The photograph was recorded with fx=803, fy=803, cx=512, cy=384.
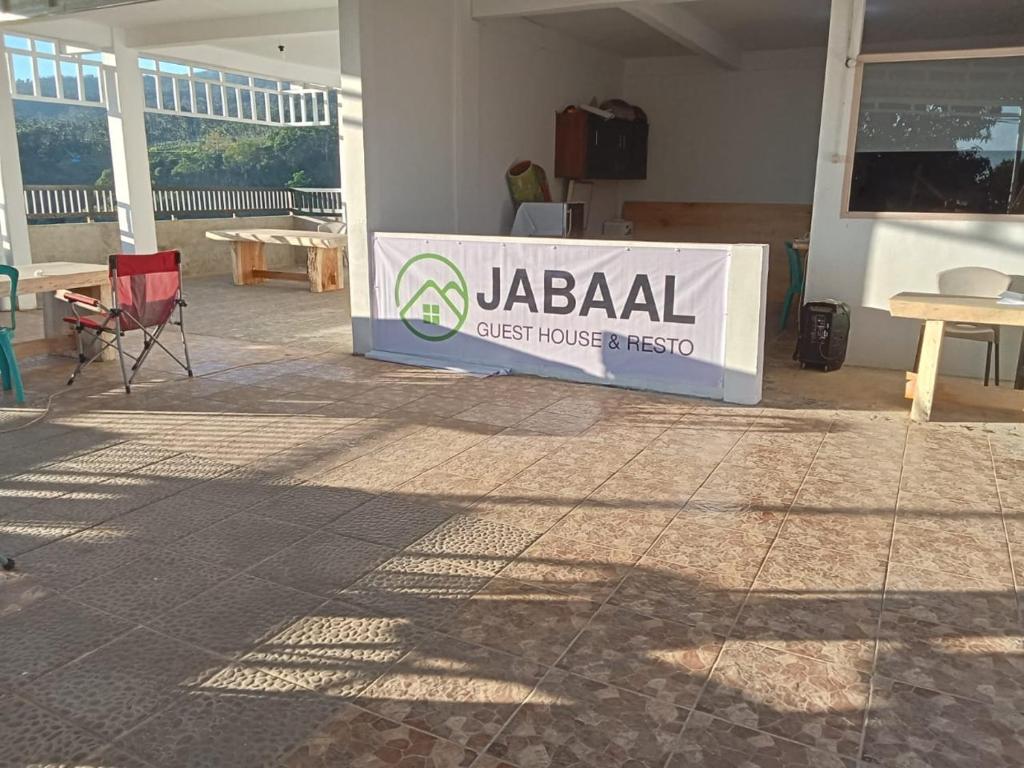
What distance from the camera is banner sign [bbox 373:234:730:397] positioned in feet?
17.6

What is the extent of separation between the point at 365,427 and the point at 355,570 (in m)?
1.85

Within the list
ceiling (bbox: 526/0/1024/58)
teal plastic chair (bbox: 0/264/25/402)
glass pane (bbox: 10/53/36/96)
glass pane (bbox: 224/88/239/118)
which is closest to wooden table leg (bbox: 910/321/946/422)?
ceiling (bbox: 526/0/1024/58)

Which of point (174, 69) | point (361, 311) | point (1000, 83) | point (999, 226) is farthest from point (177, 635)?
point (174, 69)

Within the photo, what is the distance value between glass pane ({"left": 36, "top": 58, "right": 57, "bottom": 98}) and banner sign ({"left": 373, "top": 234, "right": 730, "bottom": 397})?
770 cm

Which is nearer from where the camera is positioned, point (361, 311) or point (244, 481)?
point (244, 481)

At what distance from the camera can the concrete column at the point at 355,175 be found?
630 centimetres

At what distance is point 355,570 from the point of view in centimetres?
297

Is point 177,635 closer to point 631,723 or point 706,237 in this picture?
point 631,723

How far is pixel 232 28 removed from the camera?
32.2ft

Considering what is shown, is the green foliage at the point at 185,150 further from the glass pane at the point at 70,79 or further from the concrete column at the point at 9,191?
the concrete column at the point at 9,191

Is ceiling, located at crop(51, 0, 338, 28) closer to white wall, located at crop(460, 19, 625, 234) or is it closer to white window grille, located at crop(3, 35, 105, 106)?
white window grille, located at crop(3, 35, 105, 106)

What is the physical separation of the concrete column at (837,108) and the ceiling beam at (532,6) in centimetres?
171

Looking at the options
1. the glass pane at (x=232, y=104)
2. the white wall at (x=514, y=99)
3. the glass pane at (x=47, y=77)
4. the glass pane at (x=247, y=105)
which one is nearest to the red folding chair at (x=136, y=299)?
the white wall at (x=514, y=99)

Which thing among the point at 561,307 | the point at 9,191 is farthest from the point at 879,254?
the point at 9,191
